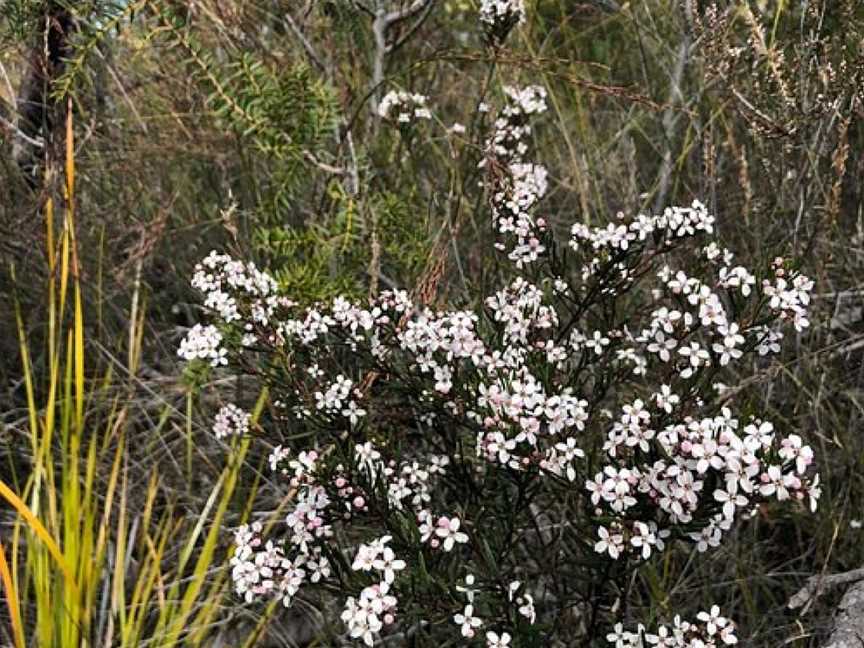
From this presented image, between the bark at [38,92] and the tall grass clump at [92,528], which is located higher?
the bark at [38,92]

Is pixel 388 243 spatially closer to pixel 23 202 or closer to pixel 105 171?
pixel 105 171

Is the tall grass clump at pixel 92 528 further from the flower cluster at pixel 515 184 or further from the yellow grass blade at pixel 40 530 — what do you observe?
the flower cluster at pixel 515 184

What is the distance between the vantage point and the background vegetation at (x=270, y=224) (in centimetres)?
177

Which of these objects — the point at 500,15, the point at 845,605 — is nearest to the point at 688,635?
the point at 845,605

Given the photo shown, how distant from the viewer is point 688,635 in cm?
133

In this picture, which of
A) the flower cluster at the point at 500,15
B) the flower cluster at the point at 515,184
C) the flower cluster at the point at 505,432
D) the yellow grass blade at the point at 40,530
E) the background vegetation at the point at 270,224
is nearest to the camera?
the flower cluster at the point at 505,432

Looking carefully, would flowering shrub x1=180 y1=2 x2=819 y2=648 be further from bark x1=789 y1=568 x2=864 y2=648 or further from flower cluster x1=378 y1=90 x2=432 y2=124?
flower cluster x1=378 y1=90 x2=432 y2=124

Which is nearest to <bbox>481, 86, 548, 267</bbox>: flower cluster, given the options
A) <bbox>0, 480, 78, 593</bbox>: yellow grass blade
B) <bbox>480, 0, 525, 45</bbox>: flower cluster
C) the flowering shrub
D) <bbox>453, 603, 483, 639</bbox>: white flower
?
the flowering shrub

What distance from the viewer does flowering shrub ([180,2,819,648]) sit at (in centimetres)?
122

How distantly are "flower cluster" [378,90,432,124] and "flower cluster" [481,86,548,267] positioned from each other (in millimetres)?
161

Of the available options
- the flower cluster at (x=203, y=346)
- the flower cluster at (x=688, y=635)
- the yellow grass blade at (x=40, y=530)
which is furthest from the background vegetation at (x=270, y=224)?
the flower cluster at (x=203, y=346)

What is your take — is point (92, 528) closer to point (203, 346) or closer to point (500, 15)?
point (203, 346)

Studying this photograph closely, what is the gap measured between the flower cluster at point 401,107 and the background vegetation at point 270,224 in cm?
7

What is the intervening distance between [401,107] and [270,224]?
1.92 ft
